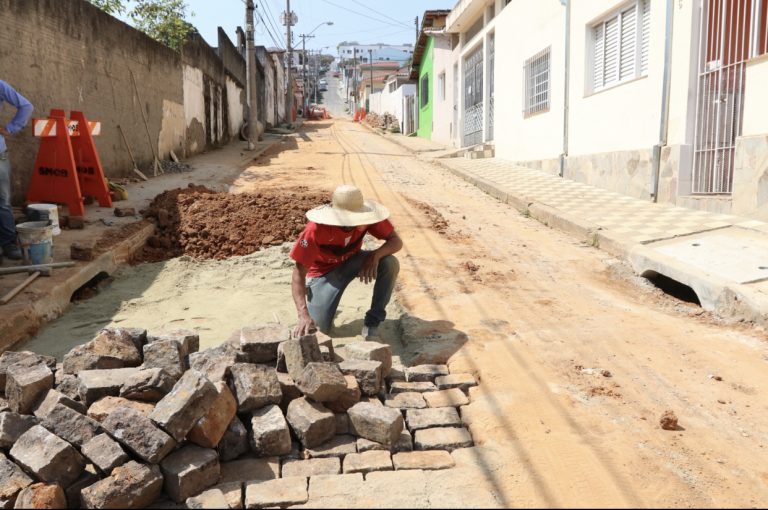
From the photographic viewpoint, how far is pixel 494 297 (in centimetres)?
514

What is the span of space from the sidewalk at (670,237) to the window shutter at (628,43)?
187cm

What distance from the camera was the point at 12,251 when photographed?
5535 millimetres

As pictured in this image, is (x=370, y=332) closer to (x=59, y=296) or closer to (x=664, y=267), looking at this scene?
(x=59, y=296)

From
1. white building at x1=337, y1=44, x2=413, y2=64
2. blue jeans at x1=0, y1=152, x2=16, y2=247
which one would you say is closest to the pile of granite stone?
blue jeans at x1=0, y1=152, x2=16, y2=247

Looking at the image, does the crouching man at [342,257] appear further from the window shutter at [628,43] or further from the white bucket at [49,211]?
the window shutter at [628,43]

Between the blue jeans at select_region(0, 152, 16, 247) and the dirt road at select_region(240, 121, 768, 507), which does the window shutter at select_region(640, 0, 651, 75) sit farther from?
the blue jeans at select_region(0, 152, 16, 247)

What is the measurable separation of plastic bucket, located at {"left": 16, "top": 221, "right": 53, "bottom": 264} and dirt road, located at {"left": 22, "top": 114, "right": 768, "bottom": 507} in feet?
3.26

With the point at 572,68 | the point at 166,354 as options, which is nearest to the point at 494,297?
the point at 166,354

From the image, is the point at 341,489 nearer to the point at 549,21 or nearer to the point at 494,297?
the point at 494,297

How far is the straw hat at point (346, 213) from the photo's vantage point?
4000mm

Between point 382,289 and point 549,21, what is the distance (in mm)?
10029

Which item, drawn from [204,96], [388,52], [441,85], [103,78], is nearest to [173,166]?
[103,78]

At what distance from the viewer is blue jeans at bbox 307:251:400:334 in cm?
440

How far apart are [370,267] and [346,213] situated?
0.51 m
